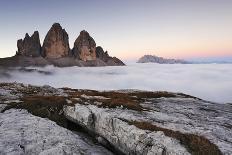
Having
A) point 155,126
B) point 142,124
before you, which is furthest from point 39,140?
point 155,126

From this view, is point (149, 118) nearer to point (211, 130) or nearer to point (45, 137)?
point (211, 130)

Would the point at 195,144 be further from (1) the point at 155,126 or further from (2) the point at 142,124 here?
(2) the point at 142,124

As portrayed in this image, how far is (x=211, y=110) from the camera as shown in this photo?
30547mm

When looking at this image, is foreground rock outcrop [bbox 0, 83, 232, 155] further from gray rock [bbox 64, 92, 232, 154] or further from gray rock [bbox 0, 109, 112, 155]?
gray rock [bbox 0, 109, 112, 155]

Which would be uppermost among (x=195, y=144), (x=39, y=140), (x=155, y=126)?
(x=155, y=126)

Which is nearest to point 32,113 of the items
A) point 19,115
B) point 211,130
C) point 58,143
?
point 19,115

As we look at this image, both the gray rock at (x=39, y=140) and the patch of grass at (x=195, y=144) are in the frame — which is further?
the gray rock at (x=39, y=140)

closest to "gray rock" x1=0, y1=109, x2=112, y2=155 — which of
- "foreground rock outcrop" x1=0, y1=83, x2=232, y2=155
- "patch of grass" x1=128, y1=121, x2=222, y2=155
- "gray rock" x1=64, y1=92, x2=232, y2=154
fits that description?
"foreground rock outcrop" x1=0, y1=83, x2=232, y2=155

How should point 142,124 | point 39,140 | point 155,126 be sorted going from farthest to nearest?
point 39,140 < point 142,124 < point 155,126

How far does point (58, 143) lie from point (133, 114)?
23.1ft

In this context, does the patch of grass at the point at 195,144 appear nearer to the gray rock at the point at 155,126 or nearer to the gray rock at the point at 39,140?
the gray rock at the point at 155,126

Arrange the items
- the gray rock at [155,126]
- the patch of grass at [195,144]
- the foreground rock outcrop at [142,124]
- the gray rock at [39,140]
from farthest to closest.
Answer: the gray rock at [39,140]
the gray rock at [155,126]
the foreground rock outcrop at [142,124]
the patch of grass at [195,144]

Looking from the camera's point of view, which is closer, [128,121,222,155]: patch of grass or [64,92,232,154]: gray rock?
[128,121,222,155]: patch of grass

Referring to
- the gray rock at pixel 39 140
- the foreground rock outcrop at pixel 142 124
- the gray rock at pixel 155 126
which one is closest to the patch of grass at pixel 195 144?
the foreground rock outcrop at pixel 142 124
